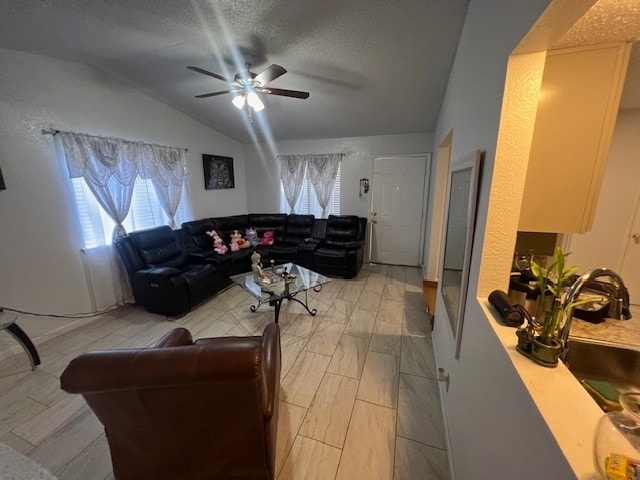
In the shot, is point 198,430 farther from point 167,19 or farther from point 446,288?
point 167,19

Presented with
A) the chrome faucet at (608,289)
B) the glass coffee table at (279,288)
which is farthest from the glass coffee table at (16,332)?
the chrome faucet at (608,289)

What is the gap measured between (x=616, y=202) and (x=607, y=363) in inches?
70.6

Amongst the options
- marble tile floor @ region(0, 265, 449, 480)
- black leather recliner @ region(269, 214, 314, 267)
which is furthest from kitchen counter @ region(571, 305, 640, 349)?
black leather recliner @ region(269, 214, 314, 267)

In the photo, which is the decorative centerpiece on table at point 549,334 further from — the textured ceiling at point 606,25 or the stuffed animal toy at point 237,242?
the stuffed animal toy at point 237,242

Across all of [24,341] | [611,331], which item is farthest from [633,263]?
[24,341]

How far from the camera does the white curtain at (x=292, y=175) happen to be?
4.90 meters

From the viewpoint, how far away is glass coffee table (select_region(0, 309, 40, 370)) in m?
1.97

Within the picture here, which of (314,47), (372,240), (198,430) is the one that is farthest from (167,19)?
(372,240)

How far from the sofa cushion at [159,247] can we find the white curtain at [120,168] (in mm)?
240

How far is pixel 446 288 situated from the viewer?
1.92 metres

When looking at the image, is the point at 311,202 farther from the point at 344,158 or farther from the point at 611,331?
the point at 611,331

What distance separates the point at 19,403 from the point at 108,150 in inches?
99.4

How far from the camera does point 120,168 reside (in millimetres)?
3102

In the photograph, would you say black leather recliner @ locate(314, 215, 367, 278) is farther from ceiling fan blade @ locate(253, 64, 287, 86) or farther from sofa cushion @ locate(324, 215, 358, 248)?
ceiling fan blade @ locate(253, 64, 287, 86)
